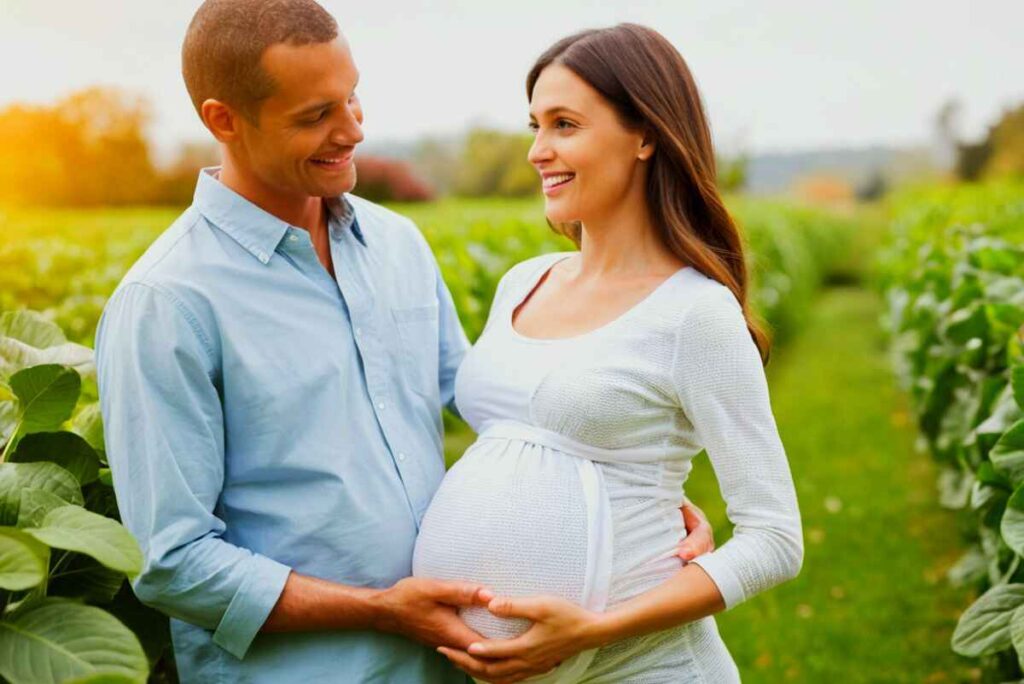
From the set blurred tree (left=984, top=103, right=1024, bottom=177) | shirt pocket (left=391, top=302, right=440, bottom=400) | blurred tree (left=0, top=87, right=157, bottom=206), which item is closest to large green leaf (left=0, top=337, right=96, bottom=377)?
shirt pocket (left=391, top=302, right=440, bottom=400)

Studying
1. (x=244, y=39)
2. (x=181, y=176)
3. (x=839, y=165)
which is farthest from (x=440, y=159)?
(x=839, y=165)

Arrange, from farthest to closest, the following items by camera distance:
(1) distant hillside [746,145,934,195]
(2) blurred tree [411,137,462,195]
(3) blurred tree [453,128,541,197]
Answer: (1) distant hillside [746,145,934,195]
(3) blurred tree [453,128,541,197]
(2) blurred tree [411,137,462,195]

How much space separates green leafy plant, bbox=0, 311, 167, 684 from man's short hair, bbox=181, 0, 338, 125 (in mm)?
599

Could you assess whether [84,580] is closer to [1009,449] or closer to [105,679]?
[105,679]

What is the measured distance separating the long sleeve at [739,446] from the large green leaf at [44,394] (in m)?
1.13

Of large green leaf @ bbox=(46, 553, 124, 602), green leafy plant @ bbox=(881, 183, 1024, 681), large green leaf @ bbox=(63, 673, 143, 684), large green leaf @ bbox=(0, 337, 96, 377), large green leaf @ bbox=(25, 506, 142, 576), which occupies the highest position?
large green leaf @ bbox=(0, 337, 96, 377)

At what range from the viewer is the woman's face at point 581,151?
7.90 feet

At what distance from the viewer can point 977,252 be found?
186 inches

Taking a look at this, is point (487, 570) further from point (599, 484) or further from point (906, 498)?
point (906, 498)

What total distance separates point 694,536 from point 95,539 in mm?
1260

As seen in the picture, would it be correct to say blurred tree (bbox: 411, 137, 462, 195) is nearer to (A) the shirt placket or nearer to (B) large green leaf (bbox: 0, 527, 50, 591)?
(A) the shirt placket

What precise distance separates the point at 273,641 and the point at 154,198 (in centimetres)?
1852

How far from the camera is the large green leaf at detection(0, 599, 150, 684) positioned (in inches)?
60.7

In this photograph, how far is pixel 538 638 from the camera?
83.0 inches
